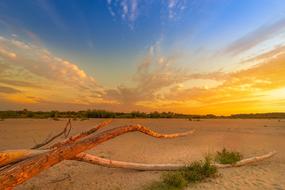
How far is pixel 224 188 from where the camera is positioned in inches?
241

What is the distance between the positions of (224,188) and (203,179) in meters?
0.73

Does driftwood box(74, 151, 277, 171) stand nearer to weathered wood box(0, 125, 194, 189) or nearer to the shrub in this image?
the shrub

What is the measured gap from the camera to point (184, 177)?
659cm

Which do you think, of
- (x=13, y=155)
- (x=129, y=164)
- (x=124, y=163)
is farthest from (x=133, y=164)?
(x=13, y=155)

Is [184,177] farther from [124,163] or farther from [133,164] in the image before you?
[124,163]

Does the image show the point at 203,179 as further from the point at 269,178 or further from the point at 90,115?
the point at 90,115

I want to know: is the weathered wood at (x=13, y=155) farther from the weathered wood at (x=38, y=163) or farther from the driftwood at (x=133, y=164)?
the driftwood at (x=133, y=164)

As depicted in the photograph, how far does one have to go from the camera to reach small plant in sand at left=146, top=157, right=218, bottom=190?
19.9ft

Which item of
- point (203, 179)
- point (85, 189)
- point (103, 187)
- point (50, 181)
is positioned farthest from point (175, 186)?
point (50, 181)

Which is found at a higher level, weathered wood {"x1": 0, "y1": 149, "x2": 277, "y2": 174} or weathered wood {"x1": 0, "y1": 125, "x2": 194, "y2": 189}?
weathered wood {"x1": 0, "y1": 125, "x2": 194, "y2": 189}

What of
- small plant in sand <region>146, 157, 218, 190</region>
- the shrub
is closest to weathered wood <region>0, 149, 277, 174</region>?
the shrub

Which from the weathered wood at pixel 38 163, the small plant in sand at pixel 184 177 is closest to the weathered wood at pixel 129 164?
the small plant in sand at pixel 184 177

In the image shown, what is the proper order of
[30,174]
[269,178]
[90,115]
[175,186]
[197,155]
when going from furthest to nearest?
[90,115]
[197,155]
[269,178]
[175,186]
[30,174]

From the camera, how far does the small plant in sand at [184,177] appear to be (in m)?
6.06
